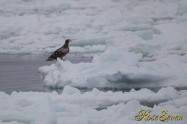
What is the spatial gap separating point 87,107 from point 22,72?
4.61 meters

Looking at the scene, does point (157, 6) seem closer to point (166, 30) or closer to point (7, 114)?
point (166, 30)

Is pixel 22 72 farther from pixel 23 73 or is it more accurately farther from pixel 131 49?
pixel 131 49

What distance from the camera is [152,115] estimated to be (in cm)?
609

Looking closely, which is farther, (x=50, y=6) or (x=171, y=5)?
(x=50, y=6)

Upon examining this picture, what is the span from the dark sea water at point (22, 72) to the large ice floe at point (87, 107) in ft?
5.59

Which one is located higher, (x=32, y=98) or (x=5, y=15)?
(x=5, y=15)

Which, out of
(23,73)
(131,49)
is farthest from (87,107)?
(131,49)

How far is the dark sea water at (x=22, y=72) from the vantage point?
927 cm

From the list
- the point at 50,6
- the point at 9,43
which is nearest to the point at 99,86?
the point at 9,43

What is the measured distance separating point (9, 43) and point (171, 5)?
7.45 m

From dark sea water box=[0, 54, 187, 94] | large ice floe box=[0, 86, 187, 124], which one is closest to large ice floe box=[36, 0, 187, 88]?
dark sea water box=[0, 54, 187, 94]

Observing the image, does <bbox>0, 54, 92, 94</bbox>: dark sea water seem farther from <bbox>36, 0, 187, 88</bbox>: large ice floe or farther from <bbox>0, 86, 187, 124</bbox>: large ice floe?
<bbox>0, 86, 187, 124</bbox>: large ice floe

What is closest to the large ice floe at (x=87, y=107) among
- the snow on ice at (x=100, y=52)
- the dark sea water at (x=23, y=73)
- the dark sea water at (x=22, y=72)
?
the snow on ice at (x=100, y=52)

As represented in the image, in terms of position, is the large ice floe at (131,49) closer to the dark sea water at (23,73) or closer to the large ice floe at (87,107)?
the dark sea water at (23,73)
